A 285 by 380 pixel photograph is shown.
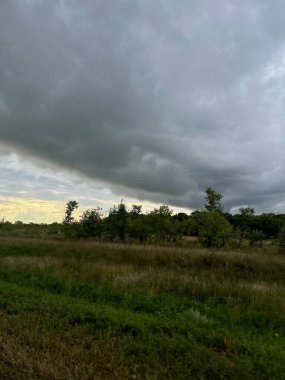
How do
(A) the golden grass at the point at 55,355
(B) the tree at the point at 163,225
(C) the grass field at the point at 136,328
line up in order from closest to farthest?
(A) the golden grass at the point at 55,355 < (C) the grass field at the point at 136,328 < (B) the tree at the point at 163,225

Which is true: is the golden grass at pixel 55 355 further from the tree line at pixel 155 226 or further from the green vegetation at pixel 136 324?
the tree line at pixel 155 226

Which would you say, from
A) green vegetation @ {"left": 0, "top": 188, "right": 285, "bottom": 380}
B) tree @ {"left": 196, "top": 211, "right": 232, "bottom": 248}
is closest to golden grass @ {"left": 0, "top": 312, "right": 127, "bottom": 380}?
green vegetation @ {"left": 0, "top": 188, "right": 285, "bottom": 380}

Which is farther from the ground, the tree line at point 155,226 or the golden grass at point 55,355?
the tree line at point 155,226

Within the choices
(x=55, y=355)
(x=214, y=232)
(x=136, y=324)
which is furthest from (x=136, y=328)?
→ (x=214, y=232)

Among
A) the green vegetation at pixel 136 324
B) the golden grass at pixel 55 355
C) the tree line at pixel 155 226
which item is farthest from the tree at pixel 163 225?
the golden grass at pixel 55 355

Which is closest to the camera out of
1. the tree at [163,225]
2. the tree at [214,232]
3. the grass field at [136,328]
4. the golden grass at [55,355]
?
the golden grass at [55,355]

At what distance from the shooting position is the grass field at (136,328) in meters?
4.97

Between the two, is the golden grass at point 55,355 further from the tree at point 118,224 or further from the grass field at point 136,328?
the tree at point 118,224

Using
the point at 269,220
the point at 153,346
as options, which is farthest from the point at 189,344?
the point at 269,220

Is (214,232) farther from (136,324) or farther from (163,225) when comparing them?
(136,324)

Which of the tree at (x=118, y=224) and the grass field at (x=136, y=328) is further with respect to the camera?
the tree at (x=118, y=224)

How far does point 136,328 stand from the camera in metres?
6.59

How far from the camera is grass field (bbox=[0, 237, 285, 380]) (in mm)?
4973

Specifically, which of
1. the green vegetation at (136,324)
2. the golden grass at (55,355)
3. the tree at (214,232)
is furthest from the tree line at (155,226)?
→ the golden grass at (55,355)
